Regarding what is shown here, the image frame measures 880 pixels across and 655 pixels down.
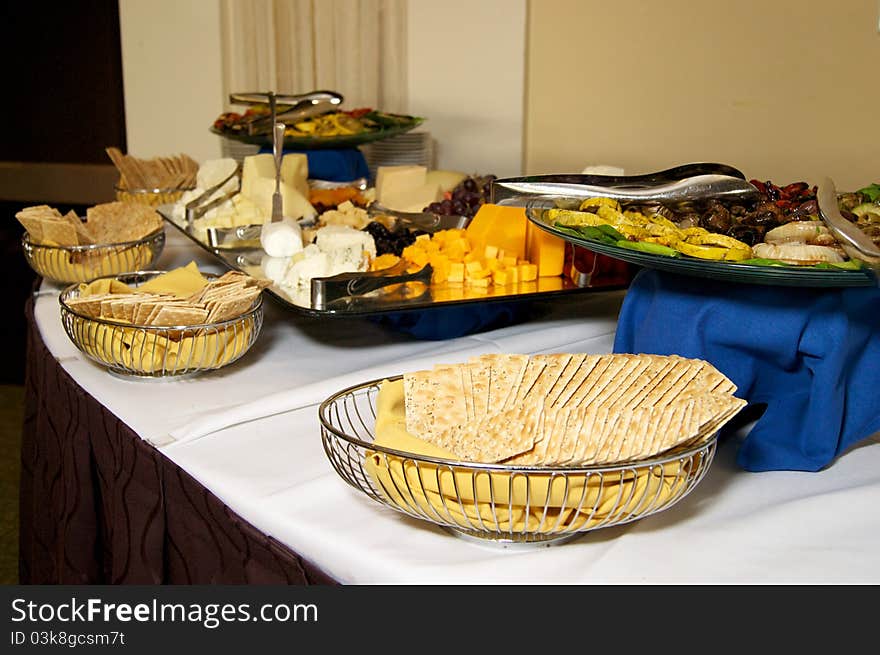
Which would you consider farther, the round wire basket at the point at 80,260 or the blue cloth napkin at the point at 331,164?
the blue cloth napkin at the point at 331,164

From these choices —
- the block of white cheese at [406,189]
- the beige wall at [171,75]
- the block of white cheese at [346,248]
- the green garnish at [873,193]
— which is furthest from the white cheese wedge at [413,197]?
the beige wall at [171,75]

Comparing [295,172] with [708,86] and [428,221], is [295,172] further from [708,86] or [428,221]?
[708,86]

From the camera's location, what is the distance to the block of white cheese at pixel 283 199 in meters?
1.59

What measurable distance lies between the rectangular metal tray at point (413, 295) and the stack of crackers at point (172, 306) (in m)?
0.07

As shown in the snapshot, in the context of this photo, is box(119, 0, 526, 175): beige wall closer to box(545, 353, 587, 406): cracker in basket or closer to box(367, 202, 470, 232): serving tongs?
box(367, 202, 470, 232): serving tongs

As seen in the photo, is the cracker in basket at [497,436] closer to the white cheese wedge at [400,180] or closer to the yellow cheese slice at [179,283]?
the yellow cheese slice at [179,283]

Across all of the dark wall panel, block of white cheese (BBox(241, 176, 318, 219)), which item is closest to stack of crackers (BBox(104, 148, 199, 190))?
block of white cheese (BBox(241, 176, 318, 219))

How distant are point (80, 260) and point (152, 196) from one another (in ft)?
2.12

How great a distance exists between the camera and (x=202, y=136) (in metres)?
3.73

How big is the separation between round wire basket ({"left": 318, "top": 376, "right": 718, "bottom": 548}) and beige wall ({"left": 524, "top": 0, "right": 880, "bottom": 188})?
1791mm

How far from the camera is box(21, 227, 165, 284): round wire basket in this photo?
1.36m

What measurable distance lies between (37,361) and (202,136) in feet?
8.61

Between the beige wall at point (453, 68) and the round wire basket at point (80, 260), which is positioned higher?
the beige wall at point (453, 68)

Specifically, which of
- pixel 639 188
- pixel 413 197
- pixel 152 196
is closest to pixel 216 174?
pixel 152 196
